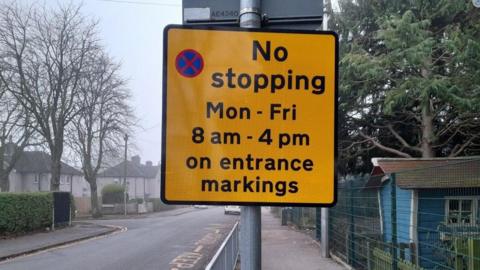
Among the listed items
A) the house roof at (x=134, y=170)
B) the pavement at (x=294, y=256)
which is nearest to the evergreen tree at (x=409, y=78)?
the pavement at (x=294, y=256)

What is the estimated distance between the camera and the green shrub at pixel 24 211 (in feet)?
84.9

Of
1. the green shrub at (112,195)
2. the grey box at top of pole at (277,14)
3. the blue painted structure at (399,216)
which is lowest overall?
the green shrub at (112,195)

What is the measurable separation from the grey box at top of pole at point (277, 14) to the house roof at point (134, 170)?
92.3m

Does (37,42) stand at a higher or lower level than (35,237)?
higher

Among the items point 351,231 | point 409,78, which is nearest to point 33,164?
point 409,78

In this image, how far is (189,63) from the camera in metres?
2.64

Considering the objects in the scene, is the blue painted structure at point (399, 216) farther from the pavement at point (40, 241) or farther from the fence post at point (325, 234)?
the pavement at point (40, 241)

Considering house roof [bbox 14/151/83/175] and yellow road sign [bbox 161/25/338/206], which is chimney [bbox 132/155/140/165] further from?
yellow road sign [bbox 161/25/338/206]

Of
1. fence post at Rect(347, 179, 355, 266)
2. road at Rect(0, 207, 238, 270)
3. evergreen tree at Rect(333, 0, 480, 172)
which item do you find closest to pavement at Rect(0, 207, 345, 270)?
road at Rect(0, 207, 238, 270)

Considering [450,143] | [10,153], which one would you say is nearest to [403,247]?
[450,143]

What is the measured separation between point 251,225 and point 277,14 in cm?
100

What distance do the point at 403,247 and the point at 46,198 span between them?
2527 cm

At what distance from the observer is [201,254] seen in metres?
19.3

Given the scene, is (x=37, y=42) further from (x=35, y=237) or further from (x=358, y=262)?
(x=358, y=262)
